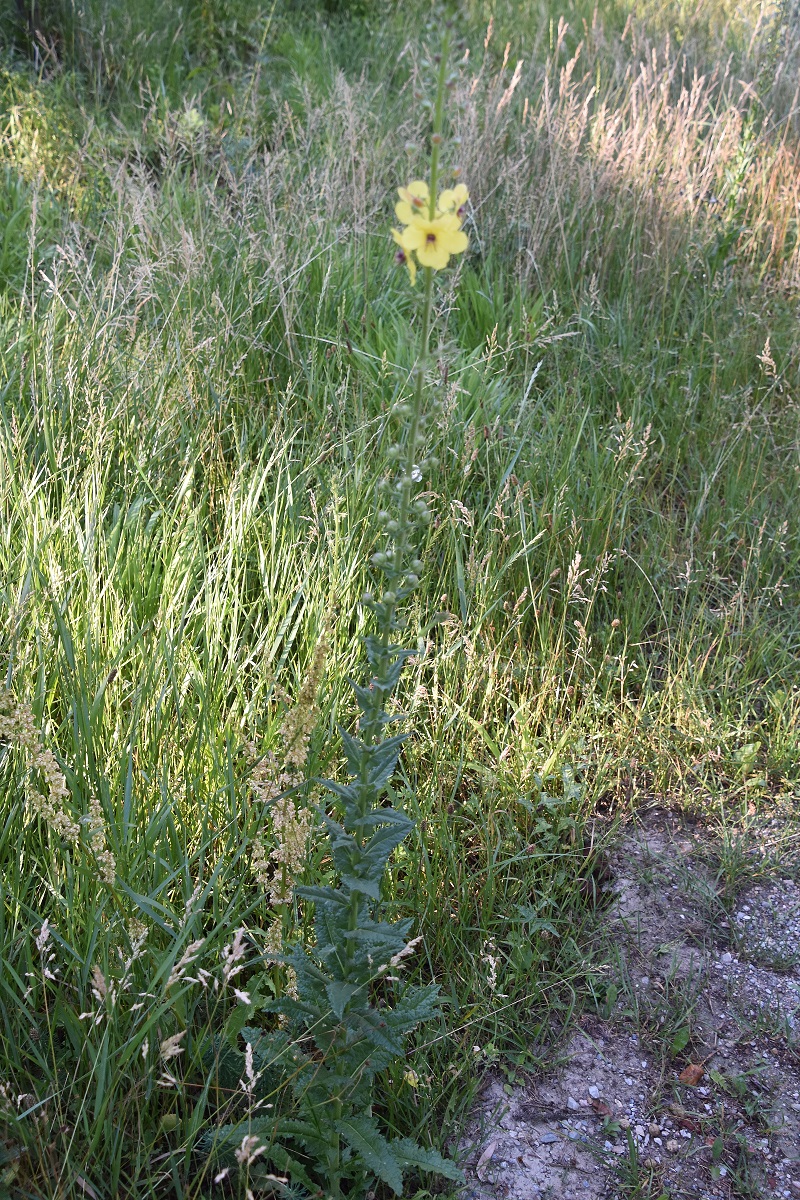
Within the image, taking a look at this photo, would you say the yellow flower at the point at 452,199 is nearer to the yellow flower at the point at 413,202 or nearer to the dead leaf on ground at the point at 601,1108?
the yellow flower at the point at 413,202

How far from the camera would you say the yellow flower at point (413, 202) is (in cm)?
115

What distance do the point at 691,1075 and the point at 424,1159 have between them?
584 millimetres

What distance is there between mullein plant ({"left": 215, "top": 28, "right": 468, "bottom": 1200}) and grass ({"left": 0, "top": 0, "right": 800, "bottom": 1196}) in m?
0.11

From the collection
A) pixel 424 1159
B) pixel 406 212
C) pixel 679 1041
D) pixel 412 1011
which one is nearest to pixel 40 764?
pixel 412 1011

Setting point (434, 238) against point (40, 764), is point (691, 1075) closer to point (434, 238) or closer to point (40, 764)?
point (40, 764)

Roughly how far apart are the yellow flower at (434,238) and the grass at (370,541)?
171mm

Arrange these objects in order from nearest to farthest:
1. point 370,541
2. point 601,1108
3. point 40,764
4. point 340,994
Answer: point 340,994, point 40,764, point 601,1108, point 370,541

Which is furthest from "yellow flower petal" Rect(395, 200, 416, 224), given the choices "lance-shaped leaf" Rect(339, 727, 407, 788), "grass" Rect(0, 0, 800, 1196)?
"lance-shaped leaf" Rect(339, 727, 407, 788)

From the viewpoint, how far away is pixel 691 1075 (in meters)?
1.69

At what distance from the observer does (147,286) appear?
3.01 metres

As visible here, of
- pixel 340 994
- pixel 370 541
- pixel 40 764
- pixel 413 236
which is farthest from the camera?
pixel 370 541

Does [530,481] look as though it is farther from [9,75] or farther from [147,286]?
[9,75]

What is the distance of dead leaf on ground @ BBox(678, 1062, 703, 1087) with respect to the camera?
1684mm

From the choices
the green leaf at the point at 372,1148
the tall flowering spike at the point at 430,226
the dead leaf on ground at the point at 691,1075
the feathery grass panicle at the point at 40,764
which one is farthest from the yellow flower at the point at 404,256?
the dead leaf on ground at the point at 691,1075
